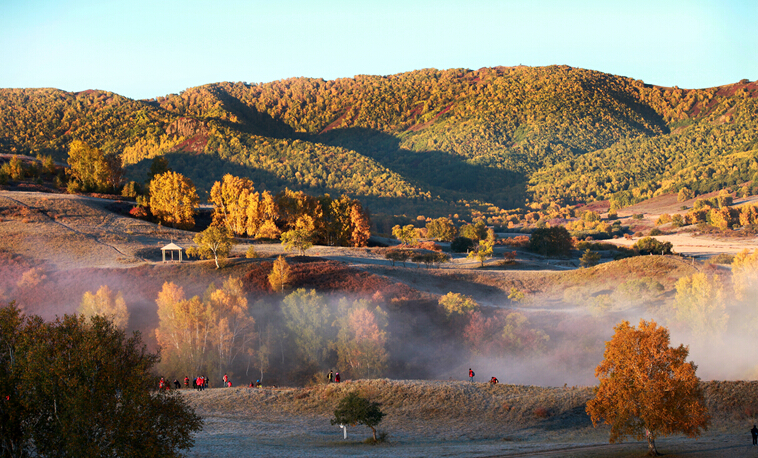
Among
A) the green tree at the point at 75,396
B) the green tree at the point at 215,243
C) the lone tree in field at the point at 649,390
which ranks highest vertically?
the green tree at the point at 215,243

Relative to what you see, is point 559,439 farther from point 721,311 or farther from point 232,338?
point 721,311

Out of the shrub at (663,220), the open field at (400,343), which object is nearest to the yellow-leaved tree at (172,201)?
the open field at (400,343)

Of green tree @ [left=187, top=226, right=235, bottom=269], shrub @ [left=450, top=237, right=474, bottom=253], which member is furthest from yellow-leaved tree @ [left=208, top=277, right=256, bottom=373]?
shrub @ [left=450, top=237, right=474, bottom=253]

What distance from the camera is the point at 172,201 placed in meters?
69.8

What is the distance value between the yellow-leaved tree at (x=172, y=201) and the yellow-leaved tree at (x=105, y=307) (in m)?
35.0

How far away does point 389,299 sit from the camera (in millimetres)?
42219

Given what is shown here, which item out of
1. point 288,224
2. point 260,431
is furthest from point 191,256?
point 260,431

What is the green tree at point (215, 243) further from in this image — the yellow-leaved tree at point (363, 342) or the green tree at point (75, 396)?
the green tree at point (75, 396)

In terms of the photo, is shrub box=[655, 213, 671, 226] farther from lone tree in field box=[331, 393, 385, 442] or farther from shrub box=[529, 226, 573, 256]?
lone tree in field box=[331, 393, 385, 442]

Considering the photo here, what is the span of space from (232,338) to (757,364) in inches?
1294

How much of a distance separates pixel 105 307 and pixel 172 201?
1505 inches

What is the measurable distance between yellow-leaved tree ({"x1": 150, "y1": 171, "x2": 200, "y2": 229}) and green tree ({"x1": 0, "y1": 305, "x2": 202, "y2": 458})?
191 ft

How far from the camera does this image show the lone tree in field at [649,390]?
17.4 m

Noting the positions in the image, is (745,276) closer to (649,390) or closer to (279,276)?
(649,390)
